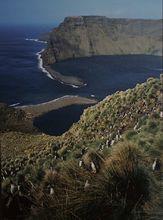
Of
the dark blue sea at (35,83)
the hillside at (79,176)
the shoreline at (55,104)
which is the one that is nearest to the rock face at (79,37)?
the dark blue sea at (35,83)

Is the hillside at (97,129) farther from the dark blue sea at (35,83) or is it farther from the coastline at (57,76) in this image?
the coastline at (57,76)

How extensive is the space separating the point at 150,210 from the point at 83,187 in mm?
632

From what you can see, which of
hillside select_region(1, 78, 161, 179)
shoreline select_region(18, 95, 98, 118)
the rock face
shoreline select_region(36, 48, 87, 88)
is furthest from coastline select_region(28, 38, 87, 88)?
hillside select_region(1, 78, 161, 179)

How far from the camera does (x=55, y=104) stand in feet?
18.8

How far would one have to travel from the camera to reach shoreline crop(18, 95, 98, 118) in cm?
516

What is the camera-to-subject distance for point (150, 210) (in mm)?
3869

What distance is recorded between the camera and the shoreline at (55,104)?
5.16 metres

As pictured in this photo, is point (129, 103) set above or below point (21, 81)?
below

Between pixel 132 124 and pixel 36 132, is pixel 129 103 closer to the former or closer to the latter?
pixel 132 124

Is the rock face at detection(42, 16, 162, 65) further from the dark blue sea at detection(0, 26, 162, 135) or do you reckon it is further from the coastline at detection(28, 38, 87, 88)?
the dark blue sea at detection(0, 26, 162, 135)

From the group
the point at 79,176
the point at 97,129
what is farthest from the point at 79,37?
the point at 79,176

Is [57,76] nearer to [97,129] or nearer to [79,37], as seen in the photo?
[97,129]

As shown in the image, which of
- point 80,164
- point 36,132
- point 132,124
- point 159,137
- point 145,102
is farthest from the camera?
point 145,102

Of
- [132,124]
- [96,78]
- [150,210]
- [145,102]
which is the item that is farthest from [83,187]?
[96,78]
